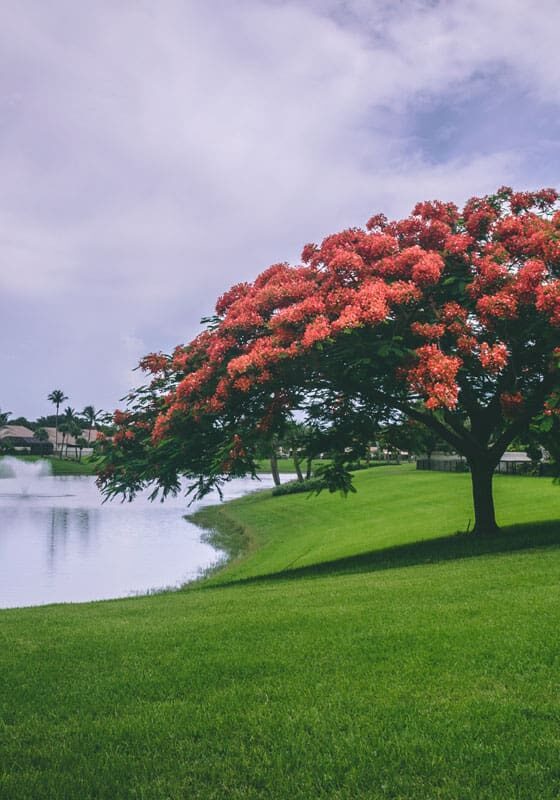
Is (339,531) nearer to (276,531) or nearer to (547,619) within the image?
(276,531)

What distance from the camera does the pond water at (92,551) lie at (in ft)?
82.8

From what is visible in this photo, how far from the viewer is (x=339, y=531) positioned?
3447 centimetres

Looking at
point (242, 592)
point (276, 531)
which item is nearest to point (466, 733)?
point (242, 592)

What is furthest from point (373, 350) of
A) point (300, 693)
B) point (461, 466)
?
point (461, 466)

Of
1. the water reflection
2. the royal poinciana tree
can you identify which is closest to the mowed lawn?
the royal poinciana tree

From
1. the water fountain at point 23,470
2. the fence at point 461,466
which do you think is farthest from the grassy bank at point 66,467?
the fence at point 461,466

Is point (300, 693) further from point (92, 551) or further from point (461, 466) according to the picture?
point (461, 466)

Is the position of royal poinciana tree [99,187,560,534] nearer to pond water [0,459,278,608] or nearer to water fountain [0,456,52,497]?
pond water [0,459,278,608]

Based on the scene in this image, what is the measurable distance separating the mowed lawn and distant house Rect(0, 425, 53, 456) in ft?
529

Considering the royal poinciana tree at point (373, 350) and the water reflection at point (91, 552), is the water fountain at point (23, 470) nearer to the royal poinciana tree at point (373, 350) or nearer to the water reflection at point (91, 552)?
the water reflection at point (91, 552)

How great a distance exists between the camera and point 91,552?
1314 inches

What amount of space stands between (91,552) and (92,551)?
315 millimetres

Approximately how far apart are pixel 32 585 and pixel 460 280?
61.0ft

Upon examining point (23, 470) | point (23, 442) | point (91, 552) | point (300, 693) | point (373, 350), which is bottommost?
point (91, 552)
